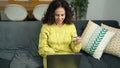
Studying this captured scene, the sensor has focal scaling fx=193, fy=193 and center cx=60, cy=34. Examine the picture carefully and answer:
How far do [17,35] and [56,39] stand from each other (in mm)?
558

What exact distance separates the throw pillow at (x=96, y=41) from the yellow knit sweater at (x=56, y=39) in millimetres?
245

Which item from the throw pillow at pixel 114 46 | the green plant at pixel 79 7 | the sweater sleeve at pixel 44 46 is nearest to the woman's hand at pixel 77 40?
the sweater sleeve at pixel 44 46

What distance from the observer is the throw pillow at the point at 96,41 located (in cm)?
208

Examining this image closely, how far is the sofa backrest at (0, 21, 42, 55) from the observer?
7.26 feet

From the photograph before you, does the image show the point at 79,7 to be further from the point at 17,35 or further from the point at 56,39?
the point at 56,39

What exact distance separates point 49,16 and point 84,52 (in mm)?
620

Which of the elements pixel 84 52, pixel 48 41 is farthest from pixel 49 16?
pixel 84 52

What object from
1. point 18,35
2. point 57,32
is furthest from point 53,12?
point 18,35

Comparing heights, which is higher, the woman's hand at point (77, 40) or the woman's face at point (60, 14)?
the woman's face at point (60, 14)

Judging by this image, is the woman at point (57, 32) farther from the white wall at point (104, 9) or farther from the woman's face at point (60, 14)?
the white wall at point (104, 9)

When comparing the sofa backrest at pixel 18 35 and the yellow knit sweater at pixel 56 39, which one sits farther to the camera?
the sofa backrest at pixel 18 35

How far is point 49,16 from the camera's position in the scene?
1.93 metres

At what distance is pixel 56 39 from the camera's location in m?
1.90

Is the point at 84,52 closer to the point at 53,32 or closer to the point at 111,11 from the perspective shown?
the point at 53,32
